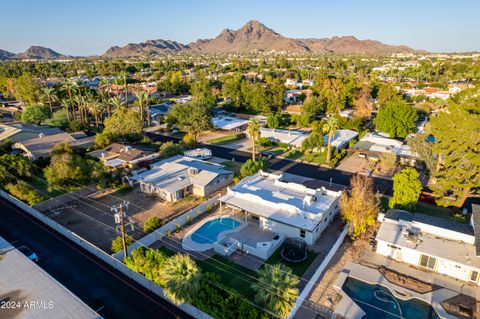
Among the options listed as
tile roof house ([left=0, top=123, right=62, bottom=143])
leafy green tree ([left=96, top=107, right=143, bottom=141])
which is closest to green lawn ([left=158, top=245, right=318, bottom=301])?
leafy green tree ([left=96, top=107, right=143, bottom=141])

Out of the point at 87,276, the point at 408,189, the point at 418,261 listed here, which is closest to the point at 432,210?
the point at 408,189

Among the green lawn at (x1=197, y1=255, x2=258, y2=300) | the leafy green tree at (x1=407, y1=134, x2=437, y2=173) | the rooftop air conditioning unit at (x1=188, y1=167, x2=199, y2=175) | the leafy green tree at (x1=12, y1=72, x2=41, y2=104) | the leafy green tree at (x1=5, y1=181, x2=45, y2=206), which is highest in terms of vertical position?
the leafy green tree at (x1=12, y1=72, x2=41, y2=104)

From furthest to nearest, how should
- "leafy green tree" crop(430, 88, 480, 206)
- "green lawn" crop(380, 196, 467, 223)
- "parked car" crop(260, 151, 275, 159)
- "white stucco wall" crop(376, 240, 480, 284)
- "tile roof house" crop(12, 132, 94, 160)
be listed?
"parked car" crop(260, 151, 275, 159), "tile roof house" crop(12, 132, 94, 160), "green lawn" crop(380, 196, 467, 223), "leafy green tree" crop(430, 88, 480, 206), "white stucco wall" crop(376, 240, 480, 284)

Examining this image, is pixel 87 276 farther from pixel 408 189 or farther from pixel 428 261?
pixel 408 189

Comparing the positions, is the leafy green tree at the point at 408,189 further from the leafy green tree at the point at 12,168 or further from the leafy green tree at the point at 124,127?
the leafy green tree at the point at 12,168

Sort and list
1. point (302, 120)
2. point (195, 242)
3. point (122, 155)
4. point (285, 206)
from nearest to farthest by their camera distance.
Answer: point (195, 242) < point (285, 206) < point (122, 155) < point (302, 120)

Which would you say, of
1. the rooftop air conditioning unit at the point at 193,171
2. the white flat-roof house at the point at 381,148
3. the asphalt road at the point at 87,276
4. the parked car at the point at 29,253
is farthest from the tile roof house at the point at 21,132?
the white flat-roof house at the point at 381,148

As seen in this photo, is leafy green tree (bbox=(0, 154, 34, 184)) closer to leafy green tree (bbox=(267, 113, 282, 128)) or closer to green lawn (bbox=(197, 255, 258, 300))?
green lawn (bbox=(197, 255, 258, 300))

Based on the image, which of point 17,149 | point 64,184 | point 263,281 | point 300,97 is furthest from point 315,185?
point 300,97
